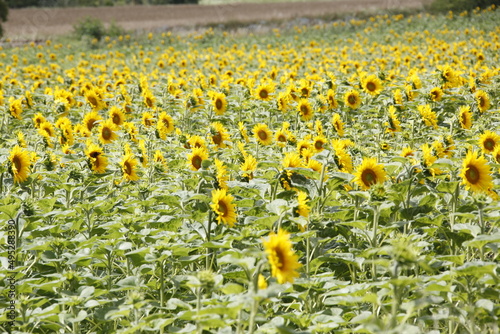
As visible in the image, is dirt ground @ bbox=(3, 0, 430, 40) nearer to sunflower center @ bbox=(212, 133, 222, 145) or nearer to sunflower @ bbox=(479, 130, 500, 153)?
sunflower center @ bbox=(212, 133, 222, 145)

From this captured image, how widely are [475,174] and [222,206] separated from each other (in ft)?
4.48

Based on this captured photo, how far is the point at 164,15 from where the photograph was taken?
31531mm

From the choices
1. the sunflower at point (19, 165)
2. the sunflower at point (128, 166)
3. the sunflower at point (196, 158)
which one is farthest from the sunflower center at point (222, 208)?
the sunflower at point (19, 165)

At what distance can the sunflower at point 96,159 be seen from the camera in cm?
378

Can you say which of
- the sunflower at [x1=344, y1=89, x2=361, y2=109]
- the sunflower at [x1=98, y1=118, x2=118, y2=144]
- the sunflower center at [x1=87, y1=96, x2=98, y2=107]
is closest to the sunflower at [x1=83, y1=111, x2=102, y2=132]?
the sunflower at [x1=98, y1=118, x2=118, y2=144]

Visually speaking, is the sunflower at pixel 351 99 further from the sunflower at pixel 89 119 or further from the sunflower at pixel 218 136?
the sunflower at pixel 89 119

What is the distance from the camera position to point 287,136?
466 centimetres

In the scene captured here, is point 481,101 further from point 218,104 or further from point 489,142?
point 218,104

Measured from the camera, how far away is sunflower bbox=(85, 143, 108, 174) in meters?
3.78

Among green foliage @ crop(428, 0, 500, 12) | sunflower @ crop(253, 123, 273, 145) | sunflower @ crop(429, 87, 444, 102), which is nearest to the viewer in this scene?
sunflower @ crop(253, 123, 273, 145)

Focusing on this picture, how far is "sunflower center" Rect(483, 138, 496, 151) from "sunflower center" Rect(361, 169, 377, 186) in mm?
951

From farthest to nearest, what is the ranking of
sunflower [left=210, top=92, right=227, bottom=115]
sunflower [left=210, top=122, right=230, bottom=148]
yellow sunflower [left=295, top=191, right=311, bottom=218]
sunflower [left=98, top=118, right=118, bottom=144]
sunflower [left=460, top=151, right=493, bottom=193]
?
sunflower [left=210, top=92, right=227, bottom=115], sunflower [left=98, top=118, right=118, bottom=144], sunflower [left=210, top=122, right=230, bottom=148], sunflower [left=460, top=151, right=493, bottom=193], yellow sunflower [left=295, top=191, right=311, bottom=218]

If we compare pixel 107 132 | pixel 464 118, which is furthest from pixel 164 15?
pixel 464 118

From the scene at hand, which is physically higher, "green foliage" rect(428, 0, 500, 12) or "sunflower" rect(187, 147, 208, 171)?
"green foliage" rect(428, 0, 500, 12)
